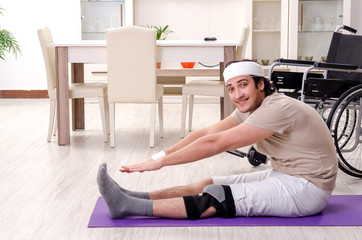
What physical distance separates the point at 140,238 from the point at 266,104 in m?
0.72

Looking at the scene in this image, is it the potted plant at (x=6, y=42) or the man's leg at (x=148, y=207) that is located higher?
the potted plant at (x=6, y=42)

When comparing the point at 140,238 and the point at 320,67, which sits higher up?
the point at 320,67

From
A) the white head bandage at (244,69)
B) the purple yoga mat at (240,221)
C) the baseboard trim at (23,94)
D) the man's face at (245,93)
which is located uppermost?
the white head bandage at (244,69)

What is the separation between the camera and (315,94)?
358 centimetres

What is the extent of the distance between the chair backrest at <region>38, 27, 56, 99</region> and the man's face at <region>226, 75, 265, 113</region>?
7.49 ft

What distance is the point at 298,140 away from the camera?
2.49 meters

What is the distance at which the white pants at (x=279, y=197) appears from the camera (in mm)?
2496

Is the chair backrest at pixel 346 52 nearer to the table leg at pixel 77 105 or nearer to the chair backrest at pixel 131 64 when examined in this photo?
the chair backrest at pixel 131 64

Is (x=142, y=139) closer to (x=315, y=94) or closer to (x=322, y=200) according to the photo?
(x=315, y=94)

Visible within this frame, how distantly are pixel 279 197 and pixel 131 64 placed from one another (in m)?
2.02

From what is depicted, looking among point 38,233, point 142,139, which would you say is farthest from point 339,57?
point 38,233

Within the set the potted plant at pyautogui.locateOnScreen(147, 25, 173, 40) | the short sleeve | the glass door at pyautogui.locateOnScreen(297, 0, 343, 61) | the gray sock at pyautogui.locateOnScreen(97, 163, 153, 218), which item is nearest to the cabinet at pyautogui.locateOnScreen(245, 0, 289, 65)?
the glass door at pyautogui.locateOnScreen(297, 0, 343, 61)

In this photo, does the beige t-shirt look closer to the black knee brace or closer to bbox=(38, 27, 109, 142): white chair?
the black knee brace

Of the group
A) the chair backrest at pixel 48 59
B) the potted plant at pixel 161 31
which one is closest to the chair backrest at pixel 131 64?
the chair backrest at pixel 48 59
